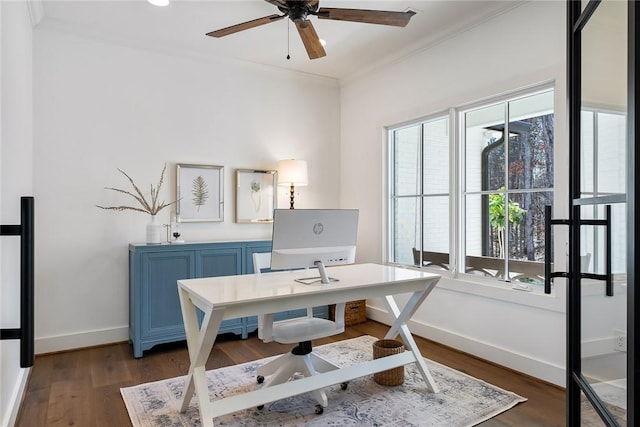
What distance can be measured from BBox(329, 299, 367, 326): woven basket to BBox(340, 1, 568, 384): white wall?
0.14m

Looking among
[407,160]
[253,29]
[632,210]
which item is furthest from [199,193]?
[632,210]

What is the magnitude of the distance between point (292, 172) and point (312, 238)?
1989mm

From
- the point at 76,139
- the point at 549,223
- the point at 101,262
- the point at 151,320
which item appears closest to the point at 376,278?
the point at 549,223

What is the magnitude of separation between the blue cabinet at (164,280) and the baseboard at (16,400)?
2.51 feet

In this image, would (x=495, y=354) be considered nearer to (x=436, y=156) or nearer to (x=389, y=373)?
(x=389, y=373)

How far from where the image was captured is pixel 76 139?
345cm

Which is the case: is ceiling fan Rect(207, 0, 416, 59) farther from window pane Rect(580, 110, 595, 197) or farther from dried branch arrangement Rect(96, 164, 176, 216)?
dried branch arrangement Rect(96, 164, 176, 216)

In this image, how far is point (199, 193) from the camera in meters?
3.97

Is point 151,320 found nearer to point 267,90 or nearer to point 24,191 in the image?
point 24,191

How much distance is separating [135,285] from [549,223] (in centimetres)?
306

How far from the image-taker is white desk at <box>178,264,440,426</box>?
1946mm

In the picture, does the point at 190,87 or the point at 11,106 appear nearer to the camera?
the point at 11,106

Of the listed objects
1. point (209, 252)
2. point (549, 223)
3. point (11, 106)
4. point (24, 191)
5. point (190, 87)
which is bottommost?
point (209, 252)

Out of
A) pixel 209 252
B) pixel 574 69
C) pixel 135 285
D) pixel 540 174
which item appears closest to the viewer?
pixel 574 69
